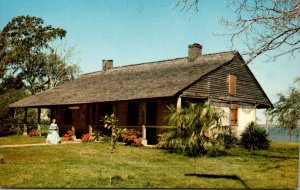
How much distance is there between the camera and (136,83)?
78.7ft

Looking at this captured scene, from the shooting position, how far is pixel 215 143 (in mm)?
15633

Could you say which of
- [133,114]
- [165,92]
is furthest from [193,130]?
[133,114]

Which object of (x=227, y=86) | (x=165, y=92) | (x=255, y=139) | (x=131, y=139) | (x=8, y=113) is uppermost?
(x=227, y=86)

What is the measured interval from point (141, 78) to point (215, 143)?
34.0ft

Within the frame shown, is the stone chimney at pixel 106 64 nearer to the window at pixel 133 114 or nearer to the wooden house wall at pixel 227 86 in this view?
the window at pixel 133 114

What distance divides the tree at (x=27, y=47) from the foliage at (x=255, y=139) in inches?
809

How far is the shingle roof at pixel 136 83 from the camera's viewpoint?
21.2m

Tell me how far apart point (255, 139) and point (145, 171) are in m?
9.74

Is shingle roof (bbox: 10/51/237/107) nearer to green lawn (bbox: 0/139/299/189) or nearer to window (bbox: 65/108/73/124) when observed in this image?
window (bbox: 65/108/73/124)

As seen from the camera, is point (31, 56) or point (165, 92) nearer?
point (165, 92)

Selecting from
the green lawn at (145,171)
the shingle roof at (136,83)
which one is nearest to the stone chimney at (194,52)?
the shingle roof at (136,83)

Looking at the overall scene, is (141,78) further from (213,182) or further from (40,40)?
(40,40)

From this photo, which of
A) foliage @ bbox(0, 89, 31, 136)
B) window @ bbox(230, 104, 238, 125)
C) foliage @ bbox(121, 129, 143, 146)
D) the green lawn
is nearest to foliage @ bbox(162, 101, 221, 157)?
the green lawn

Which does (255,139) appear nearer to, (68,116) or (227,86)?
(227,86)
